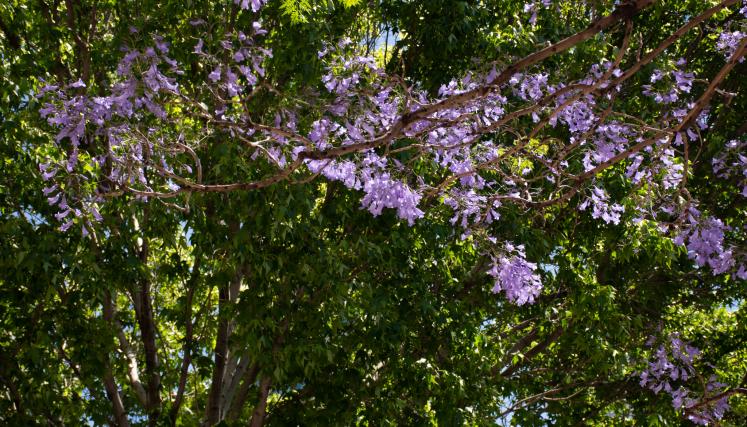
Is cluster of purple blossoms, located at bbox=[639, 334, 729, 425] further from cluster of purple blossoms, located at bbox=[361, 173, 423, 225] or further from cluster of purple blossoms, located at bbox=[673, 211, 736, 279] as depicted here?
cluster of purple blossoms, located at bbox=[361, 173, 423, 225]

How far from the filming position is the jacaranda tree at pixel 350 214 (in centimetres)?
513

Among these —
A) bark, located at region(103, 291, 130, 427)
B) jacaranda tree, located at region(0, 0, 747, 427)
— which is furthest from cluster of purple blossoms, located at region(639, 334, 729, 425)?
bark, located at region(103, 291, 130, 427)

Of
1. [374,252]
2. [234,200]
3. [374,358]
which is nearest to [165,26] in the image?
[234,200]

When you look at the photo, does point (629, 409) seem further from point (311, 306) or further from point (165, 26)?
point (165, 26)

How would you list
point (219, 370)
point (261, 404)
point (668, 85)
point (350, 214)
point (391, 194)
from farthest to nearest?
point (219, 370) → point (261, 404) → point (350, 214) → point (668, 85) → point (391, 194)

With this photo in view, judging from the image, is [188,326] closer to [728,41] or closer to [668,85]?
[668,85]

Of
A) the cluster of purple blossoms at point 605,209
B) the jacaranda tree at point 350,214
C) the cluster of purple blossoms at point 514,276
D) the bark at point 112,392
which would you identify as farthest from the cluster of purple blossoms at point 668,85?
the bark at point 112,392

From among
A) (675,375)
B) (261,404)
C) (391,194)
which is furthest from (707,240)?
(261,404)

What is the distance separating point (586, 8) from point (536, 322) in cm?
231

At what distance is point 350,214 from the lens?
6.02m

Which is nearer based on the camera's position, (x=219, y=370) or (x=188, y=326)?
(x=188, y=326)

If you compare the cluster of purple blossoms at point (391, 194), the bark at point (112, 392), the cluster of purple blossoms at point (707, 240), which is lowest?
the cluster of purple blossoms at point (391, 194)

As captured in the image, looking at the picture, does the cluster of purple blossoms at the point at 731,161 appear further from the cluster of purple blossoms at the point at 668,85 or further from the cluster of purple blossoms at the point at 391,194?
the cluster of purple blossoms at the point at 391,194

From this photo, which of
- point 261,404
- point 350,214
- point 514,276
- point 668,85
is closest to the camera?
point 514,276
